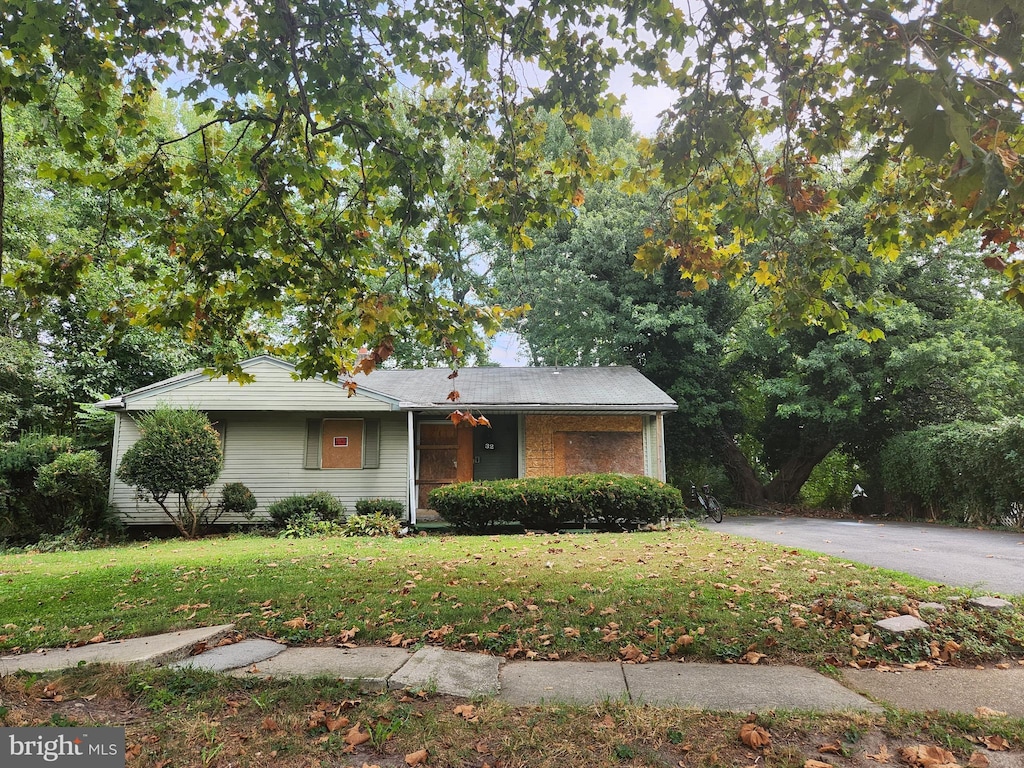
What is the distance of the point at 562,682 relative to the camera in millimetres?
3389

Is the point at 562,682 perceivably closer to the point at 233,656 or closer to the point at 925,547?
the point at 233,656

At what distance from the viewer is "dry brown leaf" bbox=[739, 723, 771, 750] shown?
8.38 feet

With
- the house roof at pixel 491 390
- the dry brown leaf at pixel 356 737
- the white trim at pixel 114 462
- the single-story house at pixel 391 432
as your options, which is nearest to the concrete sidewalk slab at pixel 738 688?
the dry brown leaf at pixel 356 737

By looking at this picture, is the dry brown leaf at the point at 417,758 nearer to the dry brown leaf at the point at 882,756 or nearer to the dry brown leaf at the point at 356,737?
the dry brown leaf at the point at 356,737

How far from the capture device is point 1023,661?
3.82 meters

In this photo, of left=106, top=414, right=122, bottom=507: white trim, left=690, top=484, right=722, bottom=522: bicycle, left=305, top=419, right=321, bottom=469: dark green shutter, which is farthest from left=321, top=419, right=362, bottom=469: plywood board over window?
left=690, top=484, right=722, bottom=522: bicycle

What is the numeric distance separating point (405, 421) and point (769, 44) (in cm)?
1193

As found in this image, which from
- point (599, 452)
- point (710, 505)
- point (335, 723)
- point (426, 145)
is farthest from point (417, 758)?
point (710, 505)

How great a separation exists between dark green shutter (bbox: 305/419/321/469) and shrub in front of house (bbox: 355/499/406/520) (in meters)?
1.64

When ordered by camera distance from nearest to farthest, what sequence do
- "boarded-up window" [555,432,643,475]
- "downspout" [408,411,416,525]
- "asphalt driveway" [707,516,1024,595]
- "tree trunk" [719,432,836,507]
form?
"asphalt driveway" [707,516,1024,595] → "downspout" [408,411,416,525] → "boarded-up window" [555,432,643,475] → "tree trunk" [719,432,836,507]

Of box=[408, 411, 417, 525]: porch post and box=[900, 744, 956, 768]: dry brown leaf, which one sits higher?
box=[408, 411, 417, 525]: porch post

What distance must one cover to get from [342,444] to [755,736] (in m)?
12.6

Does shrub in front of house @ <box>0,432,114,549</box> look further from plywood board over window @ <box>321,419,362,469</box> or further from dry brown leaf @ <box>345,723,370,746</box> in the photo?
dry brown leaf @ <box>345,723,370,746</box>

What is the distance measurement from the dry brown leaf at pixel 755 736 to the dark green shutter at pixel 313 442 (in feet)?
41.2
